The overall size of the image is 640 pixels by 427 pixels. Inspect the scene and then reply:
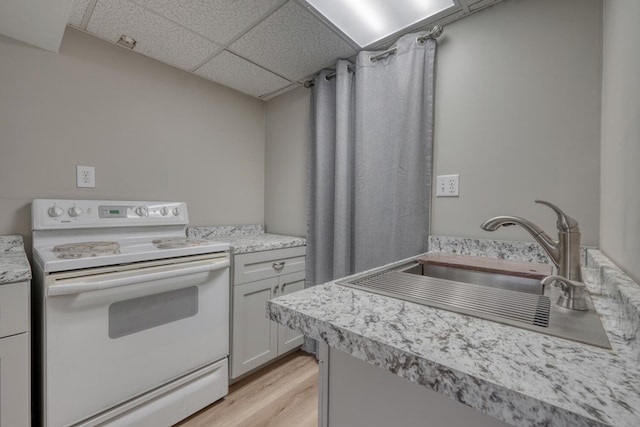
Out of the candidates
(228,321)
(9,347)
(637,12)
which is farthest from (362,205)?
(9,347)

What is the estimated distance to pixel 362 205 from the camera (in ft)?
5.67

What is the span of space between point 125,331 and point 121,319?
0.19ft

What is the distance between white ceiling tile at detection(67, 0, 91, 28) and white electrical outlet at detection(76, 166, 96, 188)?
764 millimetres

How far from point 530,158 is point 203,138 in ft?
6.74

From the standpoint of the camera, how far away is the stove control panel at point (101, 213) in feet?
4.53

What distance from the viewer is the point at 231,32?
1.52 m

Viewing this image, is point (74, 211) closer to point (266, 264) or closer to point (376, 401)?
point (266, 264)

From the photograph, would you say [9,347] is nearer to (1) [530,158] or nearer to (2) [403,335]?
(2) [403,335]

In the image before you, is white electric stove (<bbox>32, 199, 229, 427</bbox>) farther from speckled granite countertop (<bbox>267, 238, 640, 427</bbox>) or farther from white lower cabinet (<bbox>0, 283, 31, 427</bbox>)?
speckled granite countertop (<bbox>267, 238, 640, 427</bbox>)

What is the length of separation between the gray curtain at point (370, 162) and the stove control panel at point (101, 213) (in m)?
0.95

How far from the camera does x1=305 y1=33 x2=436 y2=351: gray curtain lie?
1.52m

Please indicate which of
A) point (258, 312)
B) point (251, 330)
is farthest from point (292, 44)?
point (251, 330)

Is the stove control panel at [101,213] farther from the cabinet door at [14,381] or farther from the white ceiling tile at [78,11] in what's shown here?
the white ceiling tile at [78,11]

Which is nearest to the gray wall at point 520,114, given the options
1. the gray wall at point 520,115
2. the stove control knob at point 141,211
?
the gray wall at point 520,115
